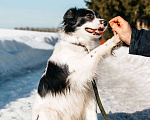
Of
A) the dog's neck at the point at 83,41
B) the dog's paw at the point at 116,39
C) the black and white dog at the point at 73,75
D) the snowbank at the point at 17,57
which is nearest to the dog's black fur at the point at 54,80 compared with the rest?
the black and white dog at the point at 73,75

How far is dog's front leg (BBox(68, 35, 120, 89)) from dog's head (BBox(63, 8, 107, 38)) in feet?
1.84

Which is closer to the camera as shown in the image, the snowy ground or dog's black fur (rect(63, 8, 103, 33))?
dog's black fur (rect(63, 8, 103, 33))

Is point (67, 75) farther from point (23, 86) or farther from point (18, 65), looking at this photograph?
point (18, 65)

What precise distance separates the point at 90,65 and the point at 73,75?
30 cm

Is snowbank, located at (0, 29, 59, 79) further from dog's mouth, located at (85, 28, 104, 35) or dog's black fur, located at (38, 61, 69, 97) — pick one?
dog's mouth, located at (85, 28, 104, 35)

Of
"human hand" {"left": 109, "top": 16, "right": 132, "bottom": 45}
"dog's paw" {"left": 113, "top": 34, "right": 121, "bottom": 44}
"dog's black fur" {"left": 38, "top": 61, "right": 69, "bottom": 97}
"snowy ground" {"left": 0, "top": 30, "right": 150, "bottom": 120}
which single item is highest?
"human hand" {"left": 109, "top": 16, "right": 132, "bottom": 45}

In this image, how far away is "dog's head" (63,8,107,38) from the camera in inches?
112

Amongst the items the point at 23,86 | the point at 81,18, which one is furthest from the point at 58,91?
the point at 23,86

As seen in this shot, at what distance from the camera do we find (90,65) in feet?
7.84

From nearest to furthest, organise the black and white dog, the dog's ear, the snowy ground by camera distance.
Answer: the black and white dog → the dog's ear → the snowy ground

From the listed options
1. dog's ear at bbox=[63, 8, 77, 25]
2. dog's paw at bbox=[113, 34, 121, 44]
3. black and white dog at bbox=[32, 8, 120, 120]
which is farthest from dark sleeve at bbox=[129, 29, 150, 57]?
dog's ear at bbox=[63, 8, 77, 25]

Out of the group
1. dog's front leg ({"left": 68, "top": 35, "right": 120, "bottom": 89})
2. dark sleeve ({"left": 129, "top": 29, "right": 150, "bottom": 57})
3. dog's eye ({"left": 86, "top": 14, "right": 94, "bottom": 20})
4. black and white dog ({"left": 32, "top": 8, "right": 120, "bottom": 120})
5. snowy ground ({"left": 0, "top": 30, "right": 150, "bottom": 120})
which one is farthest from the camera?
snowy ground ({"left": 0, "top": 30, "right": 150, "bottom": 120})

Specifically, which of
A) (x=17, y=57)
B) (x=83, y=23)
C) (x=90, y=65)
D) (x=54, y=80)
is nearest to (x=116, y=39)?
(x=90, y=65)

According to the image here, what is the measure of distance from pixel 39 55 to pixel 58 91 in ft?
31.3
